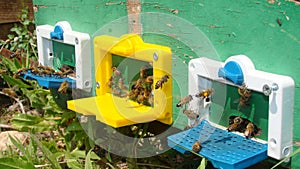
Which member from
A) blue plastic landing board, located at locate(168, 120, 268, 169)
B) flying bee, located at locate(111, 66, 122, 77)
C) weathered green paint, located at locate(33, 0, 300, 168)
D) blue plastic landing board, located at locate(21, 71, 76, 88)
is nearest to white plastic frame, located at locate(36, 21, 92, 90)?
blue plastic landing board, located at locate(21, 71, 76, 88)

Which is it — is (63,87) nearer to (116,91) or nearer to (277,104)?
(116,91)

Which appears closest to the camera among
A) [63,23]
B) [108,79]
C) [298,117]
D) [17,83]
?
[298,117]

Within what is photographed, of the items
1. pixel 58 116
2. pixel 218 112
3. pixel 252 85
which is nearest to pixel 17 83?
pixel 58 116

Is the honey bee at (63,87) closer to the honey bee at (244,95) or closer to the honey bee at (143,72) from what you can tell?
the honey bee at (143,72)

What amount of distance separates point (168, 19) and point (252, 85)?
408 mm

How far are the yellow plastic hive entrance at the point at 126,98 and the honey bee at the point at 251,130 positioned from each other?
1.08 ft

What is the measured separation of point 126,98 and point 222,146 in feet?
1.63

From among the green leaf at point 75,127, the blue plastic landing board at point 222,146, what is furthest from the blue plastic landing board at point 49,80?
the blue plastic landing board at point 222,146

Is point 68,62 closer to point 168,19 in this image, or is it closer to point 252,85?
point 168,19

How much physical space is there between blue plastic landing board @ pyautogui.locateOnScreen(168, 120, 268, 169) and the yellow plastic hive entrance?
0.54 ft

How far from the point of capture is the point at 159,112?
1621mm

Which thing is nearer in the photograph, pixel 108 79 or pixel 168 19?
pixel 168 19

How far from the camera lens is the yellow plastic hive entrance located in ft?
5.18

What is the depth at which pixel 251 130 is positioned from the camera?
1347mm
